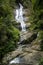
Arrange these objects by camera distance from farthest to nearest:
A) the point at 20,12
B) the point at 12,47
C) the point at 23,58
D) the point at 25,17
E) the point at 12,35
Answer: the point at 20,12 → the point at 25,17 → the point at 12,35 → the point at 12,47 → the point at 23,58

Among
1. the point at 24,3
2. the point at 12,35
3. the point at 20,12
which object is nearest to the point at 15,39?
the point at 12,35

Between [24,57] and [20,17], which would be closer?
[24,57]

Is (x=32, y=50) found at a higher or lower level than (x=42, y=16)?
lower

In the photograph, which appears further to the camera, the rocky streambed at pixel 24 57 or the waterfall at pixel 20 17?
the waterfall at pixel 20 17

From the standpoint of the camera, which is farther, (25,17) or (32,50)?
(25,17)

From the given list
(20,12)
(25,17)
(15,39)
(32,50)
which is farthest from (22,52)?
(20,12)

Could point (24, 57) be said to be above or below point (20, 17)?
above

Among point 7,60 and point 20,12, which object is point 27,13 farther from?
point 7,60

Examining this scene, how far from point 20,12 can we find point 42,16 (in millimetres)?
13025

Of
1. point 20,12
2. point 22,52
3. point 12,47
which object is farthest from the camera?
point 20,12

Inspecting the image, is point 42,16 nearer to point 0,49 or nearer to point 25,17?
point 0,49

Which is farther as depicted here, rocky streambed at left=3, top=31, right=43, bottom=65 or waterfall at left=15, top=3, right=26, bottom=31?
waterfall at left=15, top=3, right=26, bottom=31

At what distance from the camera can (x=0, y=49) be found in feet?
48.7

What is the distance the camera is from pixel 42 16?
1630 centimetres
